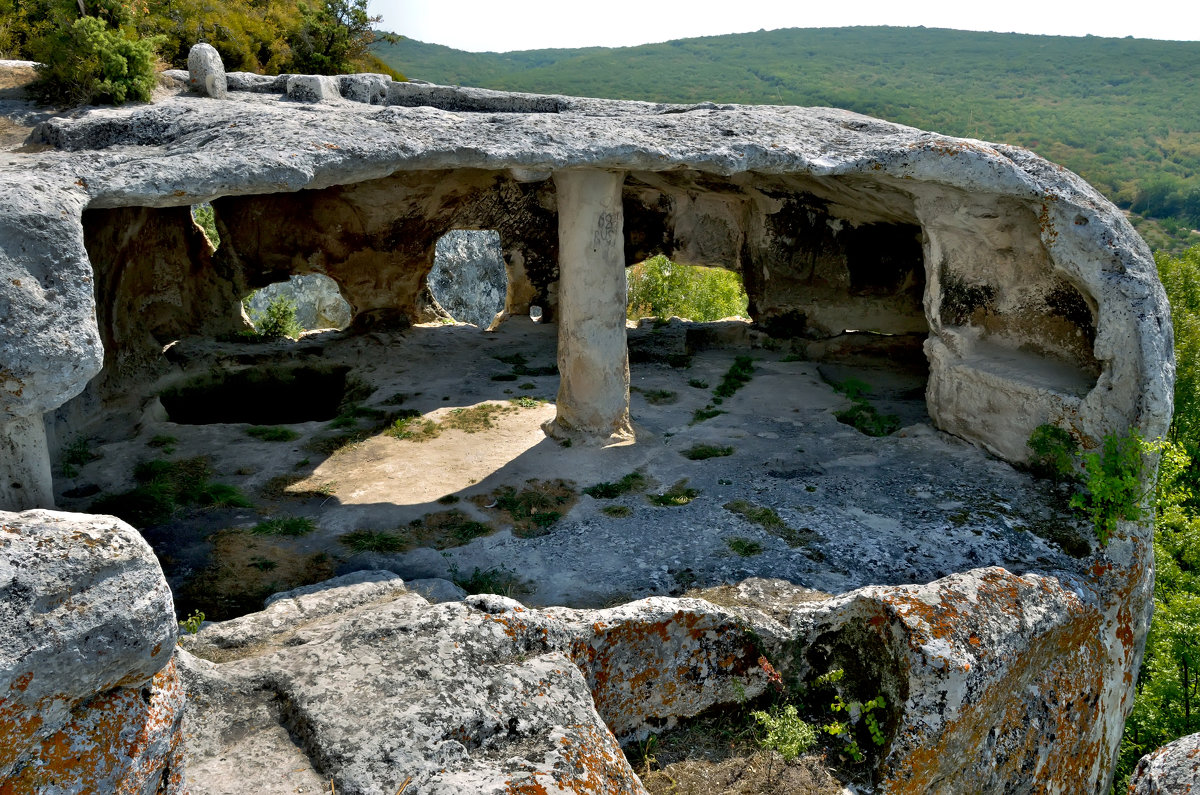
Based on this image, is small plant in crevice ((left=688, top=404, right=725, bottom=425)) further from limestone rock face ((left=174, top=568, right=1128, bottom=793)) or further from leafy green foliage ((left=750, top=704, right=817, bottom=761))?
leafy green foliage ((left=750, top=704, right=817, bottom=761))

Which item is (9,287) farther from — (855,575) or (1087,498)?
(1087,498)

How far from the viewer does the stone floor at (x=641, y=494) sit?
6.85 meters

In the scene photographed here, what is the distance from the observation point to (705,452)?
8.95 meters

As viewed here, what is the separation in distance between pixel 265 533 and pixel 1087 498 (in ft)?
22.3

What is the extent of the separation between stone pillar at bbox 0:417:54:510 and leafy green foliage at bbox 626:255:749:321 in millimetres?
18248

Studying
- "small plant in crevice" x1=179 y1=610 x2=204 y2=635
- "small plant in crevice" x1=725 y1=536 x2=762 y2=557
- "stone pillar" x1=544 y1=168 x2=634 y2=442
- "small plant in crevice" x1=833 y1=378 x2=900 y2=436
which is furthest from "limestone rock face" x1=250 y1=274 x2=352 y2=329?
"small plant in crevice" x1=179 y1=610 x2=204 y2=635

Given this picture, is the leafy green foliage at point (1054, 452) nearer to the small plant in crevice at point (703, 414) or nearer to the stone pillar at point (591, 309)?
the small plant in crevice at point (703, 414)

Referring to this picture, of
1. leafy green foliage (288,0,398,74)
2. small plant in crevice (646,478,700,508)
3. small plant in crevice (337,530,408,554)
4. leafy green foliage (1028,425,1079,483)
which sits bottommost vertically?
small plant in crevice (337,530,408,554)

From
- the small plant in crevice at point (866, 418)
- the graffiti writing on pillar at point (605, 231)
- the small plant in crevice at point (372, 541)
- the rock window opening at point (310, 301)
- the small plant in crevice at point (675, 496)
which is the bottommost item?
the rock window opening at point (310, 301)

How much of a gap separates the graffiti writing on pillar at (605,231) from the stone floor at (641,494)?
6.54 ft

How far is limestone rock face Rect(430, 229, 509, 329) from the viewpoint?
27.3 metres

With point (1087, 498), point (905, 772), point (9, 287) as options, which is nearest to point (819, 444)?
point (1087, 498)

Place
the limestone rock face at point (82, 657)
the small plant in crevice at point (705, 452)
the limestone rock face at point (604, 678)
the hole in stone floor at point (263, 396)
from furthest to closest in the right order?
the hole in stone floor at point (263, 396), the small plant in crevice at point (705, 452), the limestone rock face at point (604, 678), the limestone rock face at point (82, 657)

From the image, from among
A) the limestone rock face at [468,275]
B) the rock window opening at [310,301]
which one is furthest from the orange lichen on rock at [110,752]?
the rock window opening at [310,301]
